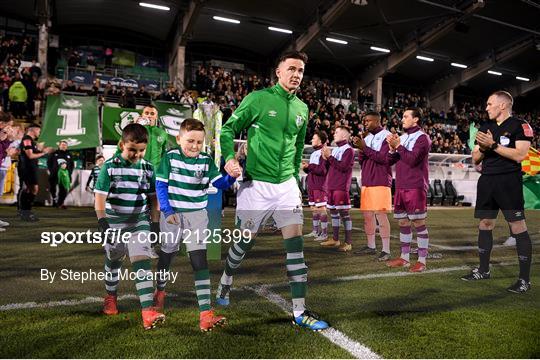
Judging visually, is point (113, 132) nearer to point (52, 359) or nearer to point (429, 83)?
point (52, 359)

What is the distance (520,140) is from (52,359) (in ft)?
14.2

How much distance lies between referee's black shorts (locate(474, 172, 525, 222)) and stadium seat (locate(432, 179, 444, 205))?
13768mm

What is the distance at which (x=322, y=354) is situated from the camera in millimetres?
2477

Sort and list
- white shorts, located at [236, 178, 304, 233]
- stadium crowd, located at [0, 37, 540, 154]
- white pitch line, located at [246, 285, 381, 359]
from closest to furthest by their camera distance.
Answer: white pitch line, located at [246, 285, 381, 359]
white shorts, located at [236, 178, 304, 233]
stadium crowd, located at [0, 37, 540, 154]

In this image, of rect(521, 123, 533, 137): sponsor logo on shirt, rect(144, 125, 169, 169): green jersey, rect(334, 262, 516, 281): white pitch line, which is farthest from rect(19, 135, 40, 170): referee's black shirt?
rect(521, 123, 533, 137): sponsor logo on shirt

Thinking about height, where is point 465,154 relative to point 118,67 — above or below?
below

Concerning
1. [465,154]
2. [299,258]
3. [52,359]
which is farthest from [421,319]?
[465,154]

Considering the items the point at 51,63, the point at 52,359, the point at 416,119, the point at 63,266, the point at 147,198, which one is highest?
the point at 51,63

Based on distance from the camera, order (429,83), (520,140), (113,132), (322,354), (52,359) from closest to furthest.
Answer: (52,359) < (322,354) < (520,140) < (113,132) < (429,83)

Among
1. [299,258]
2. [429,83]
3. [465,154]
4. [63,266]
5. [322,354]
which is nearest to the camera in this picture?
[322,354]

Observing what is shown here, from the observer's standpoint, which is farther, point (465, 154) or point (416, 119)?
point (465, 154)

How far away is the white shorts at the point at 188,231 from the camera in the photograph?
9.23 feet

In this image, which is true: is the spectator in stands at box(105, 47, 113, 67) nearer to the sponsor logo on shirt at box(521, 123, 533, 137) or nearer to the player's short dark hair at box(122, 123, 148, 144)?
the player's short dark hair at box(122, 123, 148, 144)

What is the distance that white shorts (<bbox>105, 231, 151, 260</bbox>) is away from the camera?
2.79 metres
